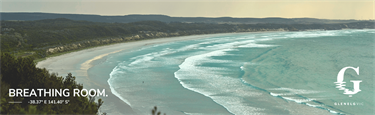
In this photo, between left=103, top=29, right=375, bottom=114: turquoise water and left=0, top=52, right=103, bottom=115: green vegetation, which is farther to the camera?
left=103, top=29, right=375, bottom=114: turquoise water

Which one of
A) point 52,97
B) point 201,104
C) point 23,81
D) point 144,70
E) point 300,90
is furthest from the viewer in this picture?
point 144,70

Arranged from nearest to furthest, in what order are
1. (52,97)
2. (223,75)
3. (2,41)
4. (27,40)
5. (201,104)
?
1. (52,97)
2. (201,104)
3. (223,75)
4. (2,41)
5. (27,40)

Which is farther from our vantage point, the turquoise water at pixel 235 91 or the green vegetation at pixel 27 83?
the turquoise water at pixel 235 91

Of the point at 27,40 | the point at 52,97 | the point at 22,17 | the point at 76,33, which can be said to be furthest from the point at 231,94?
the point at 22,17

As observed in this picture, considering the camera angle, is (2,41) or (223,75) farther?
(2,41)

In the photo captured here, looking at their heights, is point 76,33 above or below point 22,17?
below

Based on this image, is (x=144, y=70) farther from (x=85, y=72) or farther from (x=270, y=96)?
(x=270, y=96)

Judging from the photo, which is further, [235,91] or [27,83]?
[235,91]

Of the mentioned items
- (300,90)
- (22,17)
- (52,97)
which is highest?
(22,17)

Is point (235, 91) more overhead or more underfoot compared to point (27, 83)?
more underfoot

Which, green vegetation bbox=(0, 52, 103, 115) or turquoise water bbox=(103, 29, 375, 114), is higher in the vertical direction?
green vegetation bbox=(0, 52, 103, 115)

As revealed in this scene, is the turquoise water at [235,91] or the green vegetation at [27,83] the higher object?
the green vegetation at [27,83]
